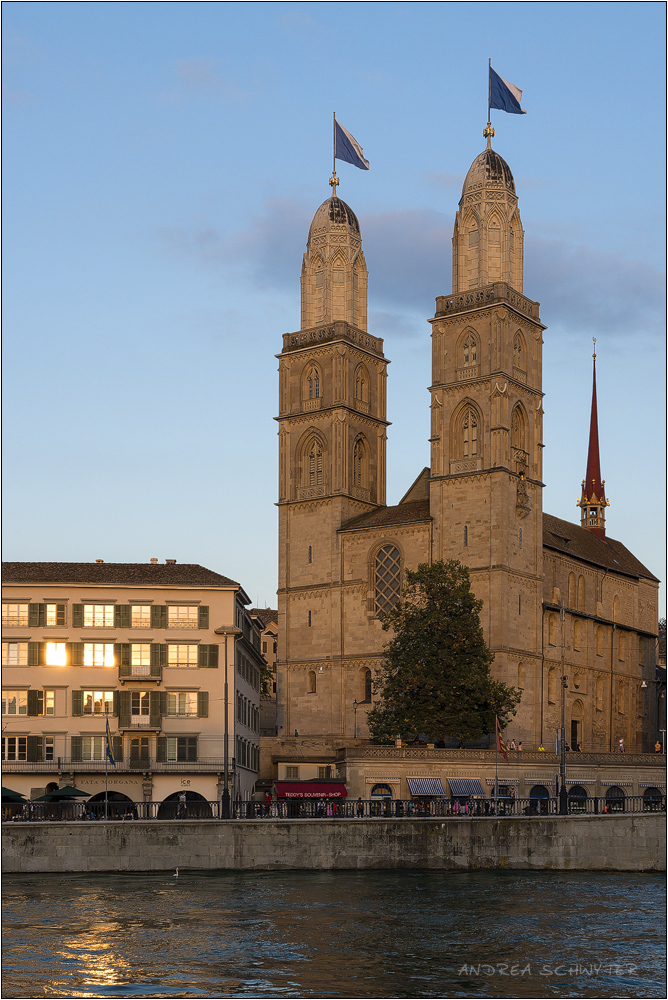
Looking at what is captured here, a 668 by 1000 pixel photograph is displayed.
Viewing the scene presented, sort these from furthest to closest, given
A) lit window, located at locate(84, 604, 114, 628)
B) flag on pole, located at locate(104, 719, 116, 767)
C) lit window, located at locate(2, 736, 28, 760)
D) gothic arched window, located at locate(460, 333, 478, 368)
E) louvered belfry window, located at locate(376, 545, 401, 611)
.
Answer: louvered belfry window, located at locate(376, 545, 401, 611), gothic arched window, located at locate(460, 333, 478, 368), lit window, located at locate(84, 604, 114, 628), lit window, located at locate(2, 736, 28, 760), flag on pole, located at locate(104, 719, 116, 767)

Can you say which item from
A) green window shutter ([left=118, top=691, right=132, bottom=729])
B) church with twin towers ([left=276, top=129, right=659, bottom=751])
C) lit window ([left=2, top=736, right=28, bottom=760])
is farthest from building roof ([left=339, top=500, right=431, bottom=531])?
lit window ([left=2, top=736, right=28, bottom=760])

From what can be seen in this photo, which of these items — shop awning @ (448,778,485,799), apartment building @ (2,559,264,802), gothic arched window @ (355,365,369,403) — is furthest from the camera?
gothic arched window @ (355,365,369,403)

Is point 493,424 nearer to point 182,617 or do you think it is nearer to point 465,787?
point 465,787

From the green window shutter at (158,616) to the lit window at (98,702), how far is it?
4.28 m

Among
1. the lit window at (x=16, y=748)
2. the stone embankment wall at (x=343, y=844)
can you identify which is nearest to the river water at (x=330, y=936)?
the stone embankment wall at (x=343, y=844)

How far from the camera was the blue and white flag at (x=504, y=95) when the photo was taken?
309ft

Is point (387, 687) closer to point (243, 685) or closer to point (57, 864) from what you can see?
point (243, 685)

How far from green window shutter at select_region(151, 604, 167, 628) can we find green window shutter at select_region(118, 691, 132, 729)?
3.90 metres

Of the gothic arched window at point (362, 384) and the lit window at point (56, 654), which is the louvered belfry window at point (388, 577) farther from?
the lit window at point (56, 654)

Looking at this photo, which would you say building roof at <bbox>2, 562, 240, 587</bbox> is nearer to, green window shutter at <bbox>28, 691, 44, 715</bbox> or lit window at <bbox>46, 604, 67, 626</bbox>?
lit window at <bbox>46, 604, 67, 626</bbox>

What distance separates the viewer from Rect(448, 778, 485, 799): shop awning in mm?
78500

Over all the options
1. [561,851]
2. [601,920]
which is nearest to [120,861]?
[561,851]

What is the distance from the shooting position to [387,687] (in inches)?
3280

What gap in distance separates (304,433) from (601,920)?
214 ft
